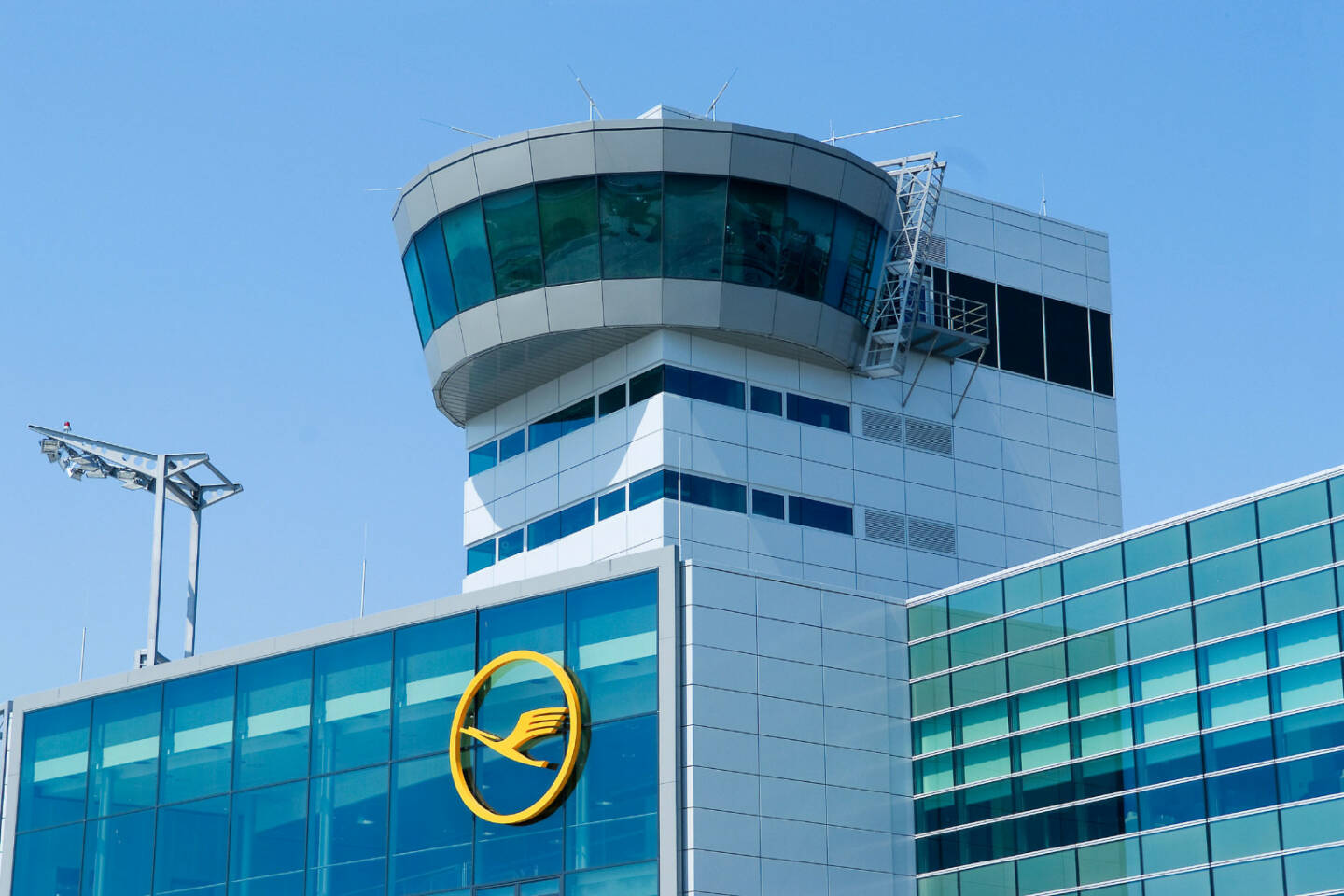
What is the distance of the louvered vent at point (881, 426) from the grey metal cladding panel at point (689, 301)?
17.3 ft

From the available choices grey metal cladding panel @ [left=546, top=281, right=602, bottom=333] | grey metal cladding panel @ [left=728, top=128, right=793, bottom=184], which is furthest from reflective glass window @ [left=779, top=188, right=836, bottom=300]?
grey metal cladding panel @ [left=546, top=281, right=602, bottom=333]

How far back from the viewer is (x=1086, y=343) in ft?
187

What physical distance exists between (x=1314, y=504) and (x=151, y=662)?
96.8 feet

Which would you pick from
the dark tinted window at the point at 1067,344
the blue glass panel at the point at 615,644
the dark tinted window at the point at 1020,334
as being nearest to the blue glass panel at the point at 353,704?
the blue glass panel at the point at 615,644

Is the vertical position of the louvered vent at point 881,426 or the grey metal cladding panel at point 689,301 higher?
the grey metal cladding panel at point 689,301

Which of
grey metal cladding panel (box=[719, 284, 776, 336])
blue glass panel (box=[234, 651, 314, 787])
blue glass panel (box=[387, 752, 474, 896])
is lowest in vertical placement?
blue glass panel (box=[387, 752, 474, 896])

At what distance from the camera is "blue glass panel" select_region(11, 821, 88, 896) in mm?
49562

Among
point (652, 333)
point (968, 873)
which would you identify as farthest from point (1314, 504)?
point (652, 333)

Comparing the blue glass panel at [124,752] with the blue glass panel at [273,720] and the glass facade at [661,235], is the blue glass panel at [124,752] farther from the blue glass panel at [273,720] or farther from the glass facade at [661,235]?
the glass facade at [661,235]

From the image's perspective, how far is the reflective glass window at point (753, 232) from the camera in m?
49.0

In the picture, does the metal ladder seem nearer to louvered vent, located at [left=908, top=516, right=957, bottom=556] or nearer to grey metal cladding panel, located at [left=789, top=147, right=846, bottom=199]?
grey metal cladding panel, located at [left=789, top=147, right=846, bottom=199]

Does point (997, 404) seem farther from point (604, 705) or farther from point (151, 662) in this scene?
point (151, 662)

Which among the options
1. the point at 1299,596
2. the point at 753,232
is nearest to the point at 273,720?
the point at 753,232

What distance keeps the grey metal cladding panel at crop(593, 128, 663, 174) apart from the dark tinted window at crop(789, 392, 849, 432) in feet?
22.1
